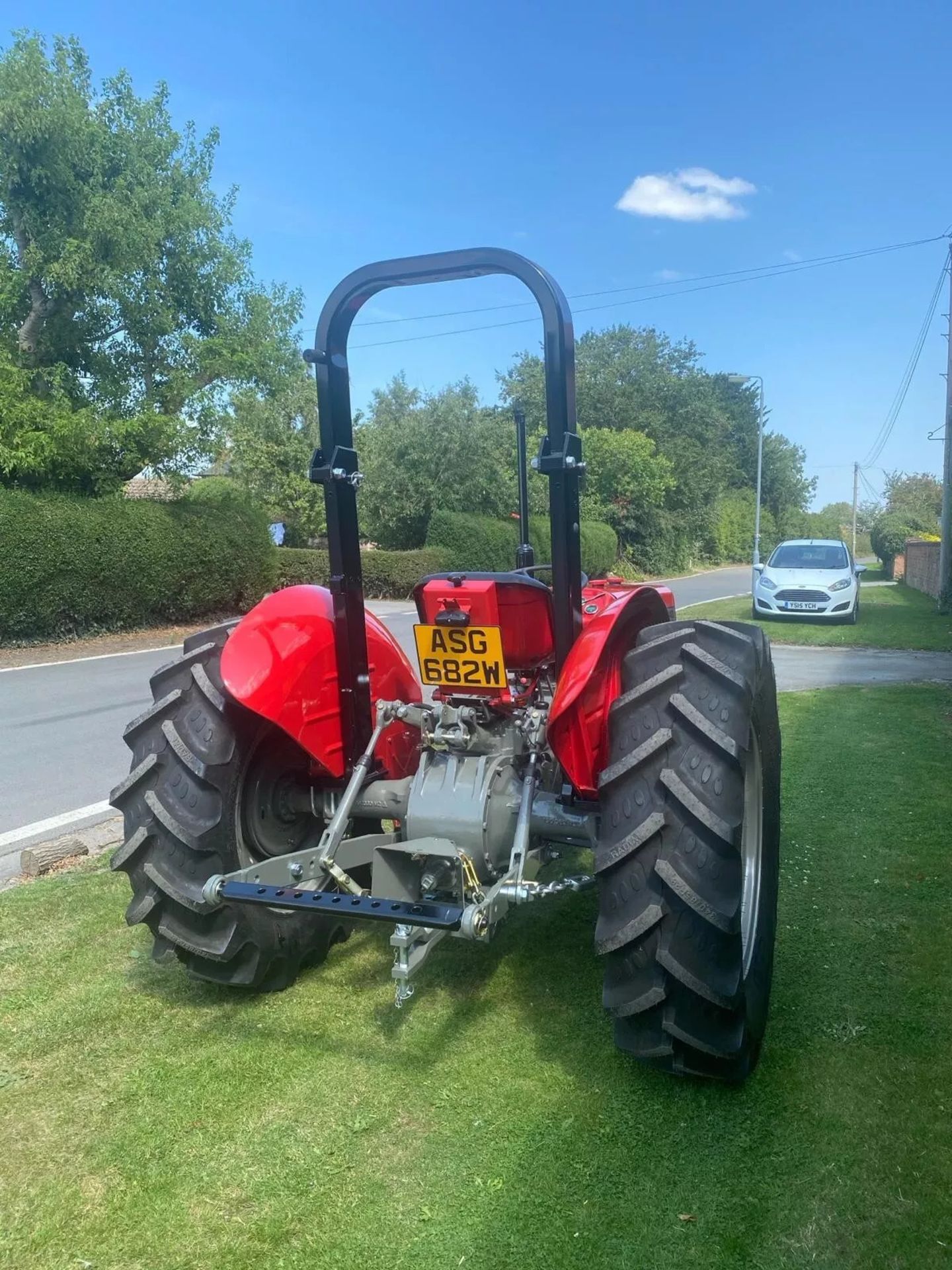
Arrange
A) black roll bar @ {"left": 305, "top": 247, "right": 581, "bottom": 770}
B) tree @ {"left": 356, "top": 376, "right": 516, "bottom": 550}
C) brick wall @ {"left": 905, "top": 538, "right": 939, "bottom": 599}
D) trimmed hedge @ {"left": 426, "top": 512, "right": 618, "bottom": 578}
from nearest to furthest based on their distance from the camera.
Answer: black roll bar @ {"left": 305, "top": 247, "right": 581, "bottom": 770} < brick wall @ {"left": 905, "top": 538, "right": 939, "bottom": 599} < trimmed hedge @ {"left": 426, "top": 512, "right": 618, "bottom": 578} < tree @ {"left": 356, "top": 376, "right": 516, "bottom": 550}

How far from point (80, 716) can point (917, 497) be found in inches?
2024

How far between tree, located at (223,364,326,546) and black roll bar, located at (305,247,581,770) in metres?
27.6

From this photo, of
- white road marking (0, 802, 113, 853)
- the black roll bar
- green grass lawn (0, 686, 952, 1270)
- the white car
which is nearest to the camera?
green grass lawn (0, 686, 952, 1270)

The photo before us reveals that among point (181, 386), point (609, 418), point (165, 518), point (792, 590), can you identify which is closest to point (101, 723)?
point (165, 518)

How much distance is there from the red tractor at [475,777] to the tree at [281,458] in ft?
90.4

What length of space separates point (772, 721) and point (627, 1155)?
5.21 feet

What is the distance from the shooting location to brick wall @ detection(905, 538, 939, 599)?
23455 millimetres

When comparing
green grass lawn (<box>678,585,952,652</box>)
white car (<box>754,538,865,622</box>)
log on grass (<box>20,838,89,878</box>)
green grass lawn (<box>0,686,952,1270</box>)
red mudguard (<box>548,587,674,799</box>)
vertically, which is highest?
red mudguard (<box>548,587,674,799</box>)

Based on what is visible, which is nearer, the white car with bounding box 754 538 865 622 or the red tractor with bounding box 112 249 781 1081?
the red tractor with bounding box 112 249 781 1081

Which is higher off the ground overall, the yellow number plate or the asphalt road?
the yellow number plate

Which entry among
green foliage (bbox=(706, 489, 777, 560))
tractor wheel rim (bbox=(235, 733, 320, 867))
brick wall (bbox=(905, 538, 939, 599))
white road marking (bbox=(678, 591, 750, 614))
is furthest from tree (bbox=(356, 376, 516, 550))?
tractor wheel rim (bbox=(235, 733, 320, 867))

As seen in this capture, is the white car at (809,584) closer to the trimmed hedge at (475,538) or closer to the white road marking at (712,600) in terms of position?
the white road marking at (712,600)

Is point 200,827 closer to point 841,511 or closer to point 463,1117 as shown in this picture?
point 463,1117

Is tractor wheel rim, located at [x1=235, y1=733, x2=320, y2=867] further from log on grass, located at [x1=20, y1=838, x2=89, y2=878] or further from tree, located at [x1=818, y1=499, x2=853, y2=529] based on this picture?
tree, located at [x1=818, y1=499, x2=853, y2=529]
